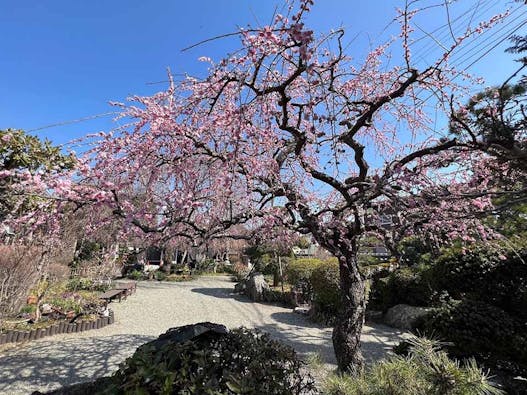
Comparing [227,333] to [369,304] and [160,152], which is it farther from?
[369,304]

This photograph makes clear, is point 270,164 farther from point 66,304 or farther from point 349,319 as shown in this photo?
point 66,304

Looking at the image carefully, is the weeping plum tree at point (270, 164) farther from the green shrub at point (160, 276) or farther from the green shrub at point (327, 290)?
the green shrub at point (160, 276)

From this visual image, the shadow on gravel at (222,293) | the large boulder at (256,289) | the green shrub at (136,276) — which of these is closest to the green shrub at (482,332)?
the large boulder at (256,289)

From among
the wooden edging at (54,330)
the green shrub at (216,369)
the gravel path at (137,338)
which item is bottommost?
the gravel path at (137,338)

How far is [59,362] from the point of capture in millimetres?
4867

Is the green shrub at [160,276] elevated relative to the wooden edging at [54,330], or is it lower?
elevated

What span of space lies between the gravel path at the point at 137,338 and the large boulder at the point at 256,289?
343mm

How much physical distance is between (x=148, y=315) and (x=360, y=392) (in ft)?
27.1

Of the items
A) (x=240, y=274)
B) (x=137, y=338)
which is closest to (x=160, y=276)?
(x=240, y=274)

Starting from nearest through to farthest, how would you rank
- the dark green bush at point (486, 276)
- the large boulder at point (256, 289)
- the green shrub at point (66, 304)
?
the dark green bush at point (486, 276), the green shrub at point (66, 304), the large boulder at point (256, 289)

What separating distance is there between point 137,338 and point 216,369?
4.82 m

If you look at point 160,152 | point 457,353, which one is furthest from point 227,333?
point 457,353

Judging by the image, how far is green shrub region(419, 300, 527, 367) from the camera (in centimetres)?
407

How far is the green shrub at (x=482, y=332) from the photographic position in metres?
4.07
